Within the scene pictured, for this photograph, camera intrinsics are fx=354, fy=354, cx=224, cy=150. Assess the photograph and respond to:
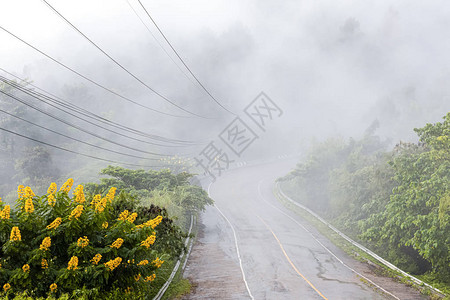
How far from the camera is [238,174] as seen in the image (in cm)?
5428

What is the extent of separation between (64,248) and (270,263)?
44.8 feet

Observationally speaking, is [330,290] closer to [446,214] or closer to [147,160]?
[446,214]

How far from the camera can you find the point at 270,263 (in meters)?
19.4

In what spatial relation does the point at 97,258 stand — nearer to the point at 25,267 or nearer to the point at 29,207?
the point at 25,267

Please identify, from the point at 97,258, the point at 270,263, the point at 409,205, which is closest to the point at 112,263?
the point at 97,258

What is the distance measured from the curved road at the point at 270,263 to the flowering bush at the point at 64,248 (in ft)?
23.3

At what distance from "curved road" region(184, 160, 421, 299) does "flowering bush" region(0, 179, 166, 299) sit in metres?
7.09

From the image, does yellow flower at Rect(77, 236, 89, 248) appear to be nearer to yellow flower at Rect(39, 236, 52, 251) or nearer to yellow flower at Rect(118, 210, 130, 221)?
yellow flower at Rect(39, 236, 52, 251)

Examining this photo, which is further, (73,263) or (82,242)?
(82,242)

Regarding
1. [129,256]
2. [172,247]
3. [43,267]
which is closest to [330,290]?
[172,247]

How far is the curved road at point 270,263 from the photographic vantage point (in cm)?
1499

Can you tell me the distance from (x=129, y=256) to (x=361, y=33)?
132 meters

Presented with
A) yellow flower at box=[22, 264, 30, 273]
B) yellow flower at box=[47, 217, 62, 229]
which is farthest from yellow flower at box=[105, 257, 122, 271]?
yellow flower at box=[22, 264, 30, 273]

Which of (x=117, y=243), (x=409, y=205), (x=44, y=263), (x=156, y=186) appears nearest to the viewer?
(x=44, y=263)
